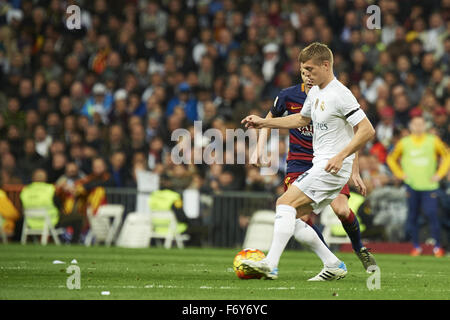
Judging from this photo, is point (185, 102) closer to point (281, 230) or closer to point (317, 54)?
point (317, 54)

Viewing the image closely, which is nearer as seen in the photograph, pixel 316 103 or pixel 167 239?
pixel 316 103

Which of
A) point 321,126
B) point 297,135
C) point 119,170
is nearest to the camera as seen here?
point 321,126

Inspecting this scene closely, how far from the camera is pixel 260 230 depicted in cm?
1733

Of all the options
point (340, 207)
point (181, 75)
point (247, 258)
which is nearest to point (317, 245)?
point (340, 207)

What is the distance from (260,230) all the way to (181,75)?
5414mm

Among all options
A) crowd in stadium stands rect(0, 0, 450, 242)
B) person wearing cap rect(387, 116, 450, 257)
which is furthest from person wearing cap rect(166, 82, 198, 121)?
person wearing cap rect(387, 116, 450, 257)

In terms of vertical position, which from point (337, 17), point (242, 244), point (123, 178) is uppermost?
point (337, 17)

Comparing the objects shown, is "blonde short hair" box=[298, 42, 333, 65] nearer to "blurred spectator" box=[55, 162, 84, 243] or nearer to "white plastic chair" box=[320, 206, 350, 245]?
"white plastic chair" box=[320, 206, 350, 245]

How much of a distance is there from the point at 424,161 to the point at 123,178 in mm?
6190

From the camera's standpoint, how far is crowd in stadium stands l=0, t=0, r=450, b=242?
18.6 m

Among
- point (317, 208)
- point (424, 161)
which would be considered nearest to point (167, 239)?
point (424, 161)

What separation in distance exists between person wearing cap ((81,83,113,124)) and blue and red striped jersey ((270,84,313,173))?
37.4ft

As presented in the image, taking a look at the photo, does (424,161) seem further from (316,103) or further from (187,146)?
(316,103)

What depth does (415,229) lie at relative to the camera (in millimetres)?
16250
